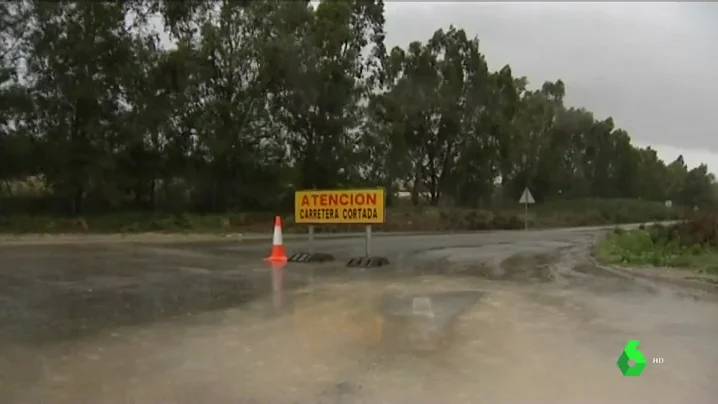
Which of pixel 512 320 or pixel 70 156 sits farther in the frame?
pixel 70 156

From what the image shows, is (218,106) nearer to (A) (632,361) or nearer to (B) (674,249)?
(B) (674,249)

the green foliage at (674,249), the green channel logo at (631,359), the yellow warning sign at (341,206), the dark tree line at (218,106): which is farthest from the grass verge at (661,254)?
the dark tree line at (218,106)

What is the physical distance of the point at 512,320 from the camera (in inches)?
359

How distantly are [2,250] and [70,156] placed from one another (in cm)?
1222

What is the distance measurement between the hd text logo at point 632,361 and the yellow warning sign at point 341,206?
9275mm

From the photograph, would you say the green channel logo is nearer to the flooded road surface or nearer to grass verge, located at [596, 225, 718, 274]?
the flooded road surface

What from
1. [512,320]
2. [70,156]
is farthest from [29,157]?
[512,320]

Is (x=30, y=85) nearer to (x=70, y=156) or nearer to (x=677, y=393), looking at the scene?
(x=70, y=156)

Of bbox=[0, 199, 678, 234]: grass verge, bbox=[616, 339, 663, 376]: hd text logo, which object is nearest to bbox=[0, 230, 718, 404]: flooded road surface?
bbox=[616, 339, 663, 376]: hd text logo

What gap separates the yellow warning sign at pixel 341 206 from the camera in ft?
53.8

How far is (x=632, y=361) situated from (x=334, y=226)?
1284cm

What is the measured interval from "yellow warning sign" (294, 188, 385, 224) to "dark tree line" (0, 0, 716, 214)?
1729 centimetres

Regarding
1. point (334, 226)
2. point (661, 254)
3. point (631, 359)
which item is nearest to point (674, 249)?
point (661, 254)

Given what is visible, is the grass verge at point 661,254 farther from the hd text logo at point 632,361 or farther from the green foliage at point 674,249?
the hd text logo at point 632,361
